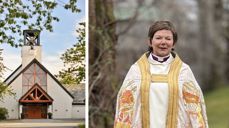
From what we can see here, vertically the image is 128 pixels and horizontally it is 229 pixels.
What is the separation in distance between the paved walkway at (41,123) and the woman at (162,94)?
2.84 ft

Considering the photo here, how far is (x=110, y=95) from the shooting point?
4.53m

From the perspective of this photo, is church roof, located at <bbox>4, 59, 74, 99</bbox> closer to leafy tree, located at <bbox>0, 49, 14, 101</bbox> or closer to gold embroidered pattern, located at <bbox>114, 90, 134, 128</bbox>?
leafy tree, located at <bbox>0, 49, 14, 101</bbox>

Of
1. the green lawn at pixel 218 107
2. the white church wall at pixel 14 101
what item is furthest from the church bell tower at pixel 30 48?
the green lawn at pixel 218 107

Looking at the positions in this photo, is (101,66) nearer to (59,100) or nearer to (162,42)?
(59,100)

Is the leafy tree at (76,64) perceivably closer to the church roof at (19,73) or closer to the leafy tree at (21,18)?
the church roof at (19,73)

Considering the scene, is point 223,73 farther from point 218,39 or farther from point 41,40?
point 41,40

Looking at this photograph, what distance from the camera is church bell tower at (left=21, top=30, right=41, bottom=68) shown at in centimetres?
391

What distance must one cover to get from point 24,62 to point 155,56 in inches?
44.0

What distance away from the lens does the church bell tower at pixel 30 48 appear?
3.91 m

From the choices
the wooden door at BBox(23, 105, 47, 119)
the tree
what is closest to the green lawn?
the tree

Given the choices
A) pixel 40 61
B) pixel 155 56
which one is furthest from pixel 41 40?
pixel 155 56

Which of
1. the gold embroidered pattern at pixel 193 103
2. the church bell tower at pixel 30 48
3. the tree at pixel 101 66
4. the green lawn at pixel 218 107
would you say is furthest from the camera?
the green lawn at pixel 218 107

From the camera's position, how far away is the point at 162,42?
310 cm

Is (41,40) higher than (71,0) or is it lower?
lower
